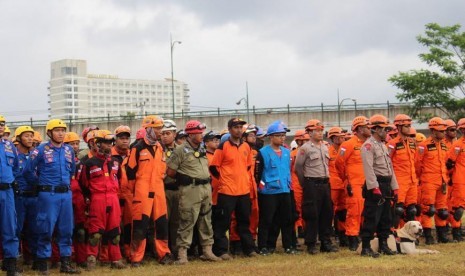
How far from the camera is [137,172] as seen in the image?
11.5m

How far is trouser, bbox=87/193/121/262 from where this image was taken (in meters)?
11.1

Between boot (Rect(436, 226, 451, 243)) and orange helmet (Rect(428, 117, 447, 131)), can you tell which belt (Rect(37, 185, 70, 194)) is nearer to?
orange helmet (Rect(428, 117, 447, 131))

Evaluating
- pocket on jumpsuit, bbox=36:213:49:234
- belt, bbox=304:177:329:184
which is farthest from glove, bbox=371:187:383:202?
pocket on jumpsuit, bbox=36:213:49:234

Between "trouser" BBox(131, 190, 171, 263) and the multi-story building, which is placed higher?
the multi-story building

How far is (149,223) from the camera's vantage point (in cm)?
1170

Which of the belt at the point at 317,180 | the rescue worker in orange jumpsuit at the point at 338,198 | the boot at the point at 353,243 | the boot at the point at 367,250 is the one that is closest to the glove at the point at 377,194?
the boot at the point at 367,250

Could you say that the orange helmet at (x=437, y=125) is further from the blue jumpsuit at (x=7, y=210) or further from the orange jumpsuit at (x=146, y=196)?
the blue jumpsuit at (x=7, y=210)

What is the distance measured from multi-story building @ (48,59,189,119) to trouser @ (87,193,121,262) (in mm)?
104313

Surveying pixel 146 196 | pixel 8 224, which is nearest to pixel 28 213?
pixel 8 224

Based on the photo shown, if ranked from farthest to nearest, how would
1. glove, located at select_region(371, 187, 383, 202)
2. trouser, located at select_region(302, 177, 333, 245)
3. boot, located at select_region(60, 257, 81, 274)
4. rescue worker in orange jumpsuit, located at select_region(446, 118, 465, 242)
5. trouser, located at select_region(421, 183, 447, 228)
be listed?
1. rescue worker in orange jumpsuit, located at select_region(446, 118, 465, 242)
2. trouser, located at select_region(421, 183, 447, 228)
3. trouser, located at select_region(302, 177, 333, 245)
4. glove, located at select_region(371, 187, 383, 202)
5. boot, located at select_region(60, 257, 81, 274)

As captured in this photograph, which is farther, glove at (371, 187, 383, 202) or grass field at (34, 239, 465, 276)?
glove at (371, 187, 383, 202)

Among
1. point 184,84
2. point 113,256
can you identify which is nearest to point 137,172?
point 113,256

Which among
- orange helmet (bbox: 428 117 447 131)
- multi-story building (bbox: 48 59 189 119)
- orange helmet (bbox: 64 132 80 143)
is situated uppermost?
multi-story building (bbox: 48 59 189 119)

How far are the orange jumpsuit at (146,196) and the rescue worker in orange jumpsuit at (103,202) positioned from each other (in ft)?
0.80
